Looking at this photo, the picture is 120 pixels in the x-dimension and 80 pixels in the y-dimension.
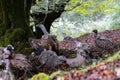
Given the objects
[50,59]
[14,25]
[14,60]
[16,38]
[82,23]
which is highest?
[14,60]

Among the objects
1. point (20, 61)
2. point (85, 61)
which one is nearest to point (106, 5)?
point (85, 61)

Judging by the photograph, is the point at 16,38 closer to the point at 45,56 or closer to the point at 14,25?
the point at 14,25

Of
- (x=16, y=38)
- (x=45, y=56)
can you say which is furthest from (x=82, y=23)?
(x=45, y=56)

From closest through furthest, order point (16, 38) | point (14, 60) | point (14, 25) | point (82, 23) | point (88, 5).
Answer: point (14, 60), point (16, 38), point (14, 25), point (88, 5), point (82, 23)

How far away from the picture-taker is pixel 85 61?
9.39 m

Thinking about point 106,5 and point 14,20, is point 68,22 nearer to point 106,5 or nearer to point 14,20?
point 106,5

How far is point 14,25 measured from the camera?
41.7 feet

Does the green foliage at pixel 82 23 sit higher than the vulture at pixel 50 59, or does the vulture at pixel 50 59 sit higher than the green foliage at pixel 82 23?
the vulture at pixel 50 59

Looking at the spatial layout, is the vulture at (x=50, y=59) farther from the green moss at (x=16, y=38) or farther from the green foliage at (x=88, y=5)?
the green foliage at (x=88, y=5)

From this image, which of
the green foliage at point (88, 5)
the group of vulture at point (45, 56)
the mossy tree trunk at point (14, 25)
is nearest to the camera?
the group of vulture at point (45, 56)

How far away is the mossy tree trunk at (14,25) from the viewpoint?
1232 cm

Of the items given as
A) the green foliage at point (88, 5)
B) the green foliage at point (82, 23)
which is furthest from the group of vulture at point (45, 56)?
the green foliage at point (82, 23)

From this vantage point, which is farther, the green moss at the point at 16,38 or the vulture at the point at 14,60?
the green moss at the point at 16,38

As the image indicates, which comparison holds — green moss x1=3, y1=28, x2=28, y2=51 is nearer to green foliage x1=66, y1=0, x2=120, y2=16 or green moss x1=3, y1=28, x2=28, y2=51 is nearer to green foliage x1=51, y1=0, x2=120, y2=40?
green foliage x1=66, y1=0, x2=120, y2=16
